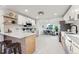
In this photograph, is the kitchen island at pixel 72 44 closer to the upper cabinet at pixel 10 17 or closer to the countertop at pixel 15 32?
the countertop at pixel 15 32

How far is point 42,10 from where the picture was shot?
7.80ft

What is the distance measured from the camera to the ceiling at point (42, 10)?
7.43 feet

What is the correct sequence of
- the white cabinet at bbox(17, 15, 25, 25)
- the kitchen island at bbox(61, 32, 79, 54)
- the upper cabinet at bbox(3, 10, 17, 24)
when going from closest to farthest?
1. the kitchen island at bbox(61, 32, 79, 54)
2. the upper cabinet at bbox(3, 10, 17, 24)
3. the white cabinet at bbox(17, 15, 25, 25)

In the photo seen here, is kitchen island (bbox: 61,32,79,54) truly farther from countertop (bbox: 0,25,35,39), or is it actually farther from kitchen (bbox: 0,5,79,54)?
countertop (bbox: 0,25,35,39)

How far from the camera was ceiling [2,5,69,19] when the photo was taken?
2.26 meters

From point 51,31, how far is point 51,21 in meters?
0.21

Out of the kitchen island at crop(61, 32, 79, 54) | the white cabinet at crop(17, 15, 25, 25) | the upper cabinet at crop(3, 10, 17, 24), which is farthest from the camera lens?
the white cabinet at crop(17, 15, 25, 25)

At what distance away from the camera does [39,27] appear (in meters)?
2.49

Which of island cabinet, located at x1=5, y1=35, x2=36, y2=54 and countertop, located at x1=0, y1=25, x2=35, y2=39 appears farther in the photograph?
island cabinet, located at x1=5, y1=35, x2=36, y2=54

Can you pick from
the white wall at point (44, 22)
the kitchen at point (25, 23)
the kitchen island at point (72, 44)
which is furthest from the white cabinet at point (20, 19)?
the kitchen island at point (72, 44)

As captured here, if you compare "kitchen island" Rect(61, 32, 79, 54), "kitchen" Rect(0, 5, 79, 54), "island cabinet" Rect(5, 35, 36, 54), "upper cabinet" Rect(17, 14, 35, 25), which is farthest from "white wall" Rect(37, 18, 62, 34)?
"kitchen island" Rect(61, 32, 79, 54)

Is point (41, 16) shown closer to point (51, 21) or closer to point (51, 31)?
point (51, 21)
